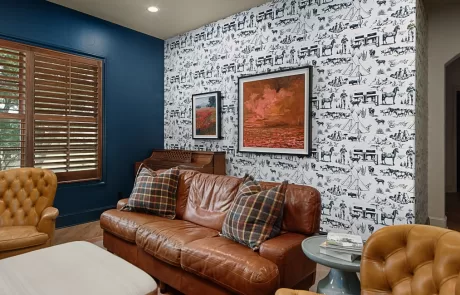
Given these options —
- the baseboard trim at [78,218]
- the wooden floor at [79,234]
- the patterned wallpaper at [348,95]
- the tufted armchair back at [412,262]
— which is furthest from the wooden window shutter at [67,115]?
the tufted armchair back at [412,262]

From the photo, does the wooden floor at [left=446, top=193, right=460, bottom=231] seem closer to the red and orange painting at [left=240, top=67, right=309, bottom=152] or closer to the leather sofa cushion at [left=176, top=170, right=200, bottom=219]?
the red and orange painting at [left=240, top=67, right=309, bottom=152]

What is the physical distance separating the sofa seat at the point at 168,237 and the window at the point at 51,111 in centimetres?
228

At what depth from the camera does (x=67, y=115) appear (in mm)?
4082

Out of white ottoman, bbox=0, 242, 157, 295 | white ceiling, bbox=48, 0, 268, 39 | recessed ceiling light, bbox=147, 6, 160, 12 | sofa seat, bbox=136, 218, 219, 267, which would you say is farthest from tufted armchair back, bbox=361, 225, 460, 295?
recessed ceiling light, bbox=147, 6, 160, 12

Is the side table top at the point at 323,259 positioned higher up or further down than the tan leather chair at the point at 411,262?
further down

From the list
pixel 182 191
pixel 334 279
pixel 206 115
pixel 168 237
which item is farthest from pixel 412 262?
pixel 206 115

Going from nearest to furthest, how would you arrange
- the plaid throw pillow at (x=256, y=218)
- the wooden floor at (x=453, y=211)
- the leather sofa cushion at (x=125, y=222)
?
the plaid throw pillow at (x=256, y=218), the leather sofa cushion at (x=125, y=222), the wooden floor at (x=453, y=211)

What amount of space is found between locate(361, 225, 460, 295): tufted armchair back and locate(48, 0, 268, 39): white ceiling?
11.4ft

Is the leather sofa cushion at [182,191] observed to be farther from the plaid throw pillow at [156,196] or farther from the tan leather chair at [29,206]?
the tan leather chair at [29,206]

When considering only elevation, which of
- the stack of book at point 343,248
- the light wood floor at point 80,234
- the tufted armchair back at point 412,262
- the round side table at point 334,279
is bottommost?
the light wood floor at point 80,234

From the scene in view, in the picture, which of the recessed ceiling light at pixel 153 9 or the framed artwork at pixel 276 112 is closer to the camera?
the framed artwork at pixel 276 112

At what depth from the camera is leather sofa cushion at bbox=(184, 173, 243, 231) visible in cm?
260

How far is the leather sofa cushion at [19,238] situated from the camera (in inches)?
94.2

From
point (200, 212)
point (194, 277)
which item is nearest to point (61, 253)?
point (194, 277)
